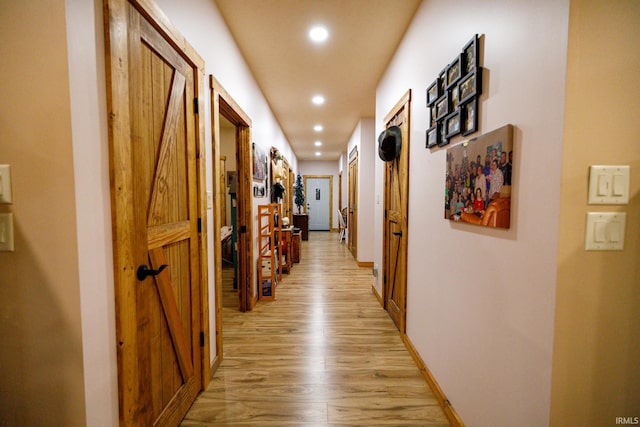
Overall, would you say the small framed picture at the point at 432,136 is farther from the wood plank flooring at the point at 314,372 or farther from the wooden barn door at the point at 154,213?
the wood plank flooring at the point at 314,372

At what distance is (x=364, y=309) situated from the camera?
3.16 meters

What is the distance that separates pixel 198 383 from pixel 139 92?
1.79 m

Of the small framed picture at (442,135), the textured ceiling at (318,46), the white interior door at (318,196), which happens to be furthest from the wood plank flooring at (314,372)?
the white interior door at (318,196)

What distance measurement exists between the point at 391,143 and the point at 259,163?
5.94 ft

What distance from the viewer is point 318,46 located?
2.68m

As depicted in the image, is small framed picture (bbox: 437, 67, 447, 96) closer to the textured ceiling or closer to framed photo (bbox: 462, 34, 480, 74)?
framed photo (bbox: 462, 34, 480, 74)

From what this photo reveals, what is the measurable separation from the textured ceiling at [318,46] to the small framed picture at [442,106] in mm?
1000

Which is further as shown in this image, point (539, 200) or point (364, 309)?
point (364, 309)

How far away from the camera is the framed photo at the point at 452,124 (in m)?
1.48

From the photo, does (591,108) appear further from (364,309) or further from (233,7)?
(364,309)

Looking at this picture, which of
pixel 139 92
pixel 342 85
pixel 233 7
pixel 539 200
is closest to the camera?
pixel 539 200

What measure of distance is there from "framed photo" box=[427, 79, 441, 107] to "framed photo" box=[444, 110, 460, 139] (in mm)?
247

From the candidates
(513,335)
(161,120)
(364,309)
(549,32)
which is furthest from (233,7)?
(364,309)

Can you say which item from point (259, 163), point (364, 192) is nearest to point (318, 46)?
point (259, 163)
